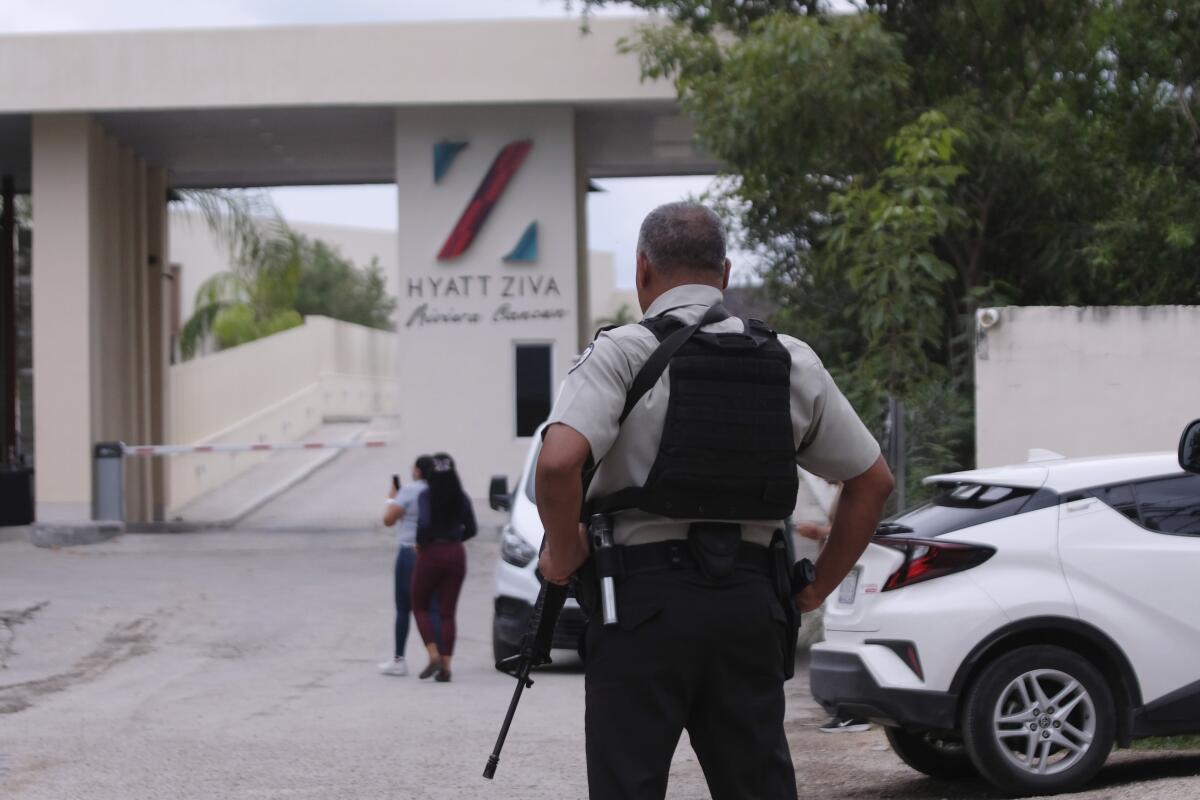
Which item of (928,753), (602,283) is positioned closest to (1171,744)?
(928,753)

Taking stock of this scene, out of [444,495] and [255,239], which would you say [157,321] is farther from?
[444,495]

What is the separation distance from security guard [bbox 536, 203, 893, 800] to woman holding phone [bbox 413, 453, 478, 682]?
809 cm

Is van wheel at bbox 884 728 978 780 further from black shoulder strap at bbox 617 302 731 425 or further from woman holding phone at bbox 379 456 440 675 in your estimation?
woman holding phone at bbox 379 456 440 675

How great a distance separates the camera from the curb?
20.9m

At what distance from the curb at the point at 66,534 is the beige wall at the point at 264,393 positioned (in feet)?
17.6

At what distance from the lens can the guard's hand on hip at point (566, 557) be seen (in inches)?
135

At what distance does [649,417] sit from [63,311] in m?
20.1

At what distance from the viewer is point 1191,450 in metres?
5.20

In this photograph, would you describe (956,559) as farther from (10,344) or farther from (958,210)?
(10,344)

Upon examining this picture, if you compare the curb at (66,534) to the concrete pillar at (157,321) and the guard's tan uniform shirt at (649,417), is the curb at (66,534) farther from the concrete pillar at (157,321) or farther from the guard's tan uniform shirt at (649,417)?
the guard's tan uniform shirt at (649,417)

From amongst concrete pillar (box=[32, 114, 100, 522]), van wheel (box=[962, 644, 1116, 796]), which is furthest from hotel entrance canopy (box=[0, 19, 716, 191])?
van wheel (box=[962, 644, 1116, 796])

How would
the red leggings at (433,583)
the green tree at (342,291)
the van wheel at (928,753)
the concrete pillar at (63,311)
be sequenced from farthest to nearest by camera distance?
the green tree at (342,291), the concrete pillar at (63,311), the red leggings at (433,583), the van wheel at (928,753)

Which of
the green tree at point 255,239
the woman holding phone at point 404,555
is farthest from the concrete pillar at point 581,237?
the woman holding phone at point 404,555

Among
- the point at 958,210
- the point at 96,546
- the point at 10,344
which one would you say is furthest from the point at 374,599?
the point at 10,344
